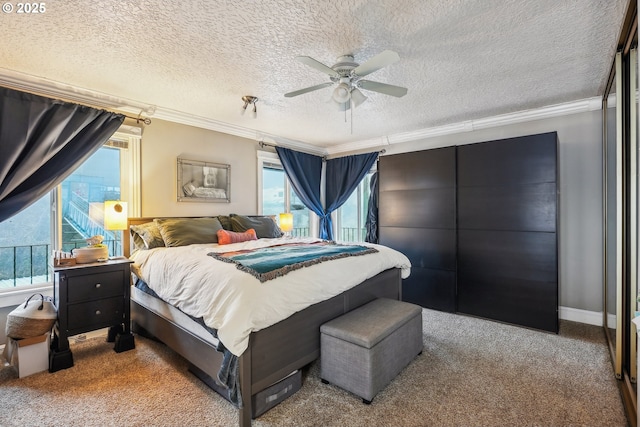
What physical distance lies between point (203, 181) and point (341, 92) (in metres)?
2.39

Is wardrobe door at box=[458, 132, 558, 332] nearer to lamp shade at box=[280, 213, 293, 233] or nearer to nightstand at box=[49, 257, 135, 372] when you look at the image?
lamp shade at box=[280, 213, 293, 233]

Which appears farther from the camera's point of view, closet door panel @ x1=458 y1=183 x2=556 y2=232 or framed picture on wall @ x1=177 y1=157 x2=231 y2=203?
framed picture on wall @ x1=177 y1=157 x2=231 y2=203

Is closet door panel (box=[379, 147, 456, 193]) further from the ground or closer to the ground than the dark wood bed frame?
further from the ground

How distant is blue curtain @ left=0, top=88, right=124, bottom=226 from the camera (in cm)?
259

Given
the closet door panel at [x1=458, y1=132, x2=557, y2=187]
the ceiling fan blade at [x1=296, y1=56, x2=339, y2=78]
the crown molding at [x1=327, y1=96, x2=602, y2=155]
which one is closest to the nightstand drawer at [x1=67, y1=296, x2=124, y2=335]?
the ceiling fan blade at [x1=296, y1=56, x2=339, y2=78]

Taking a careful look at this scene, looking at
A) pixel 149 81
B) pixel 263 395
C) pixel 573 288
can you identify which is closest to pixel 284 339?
pixel 263 395

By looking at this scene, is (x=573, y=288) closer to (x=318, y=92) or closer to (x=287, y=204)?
(x=318, y=92)

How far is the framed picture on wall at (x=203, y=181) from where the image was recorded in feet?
12.6

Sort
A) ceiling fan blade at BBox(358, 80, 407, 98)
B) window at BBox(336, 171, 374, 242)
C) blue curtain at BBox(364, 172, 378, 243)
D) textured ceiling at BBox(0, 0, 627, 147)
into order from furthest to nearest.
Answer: window at BBox(336, 171, 374, 242)
blue curtain at BBox(364, 172, 378, 243)
ceiling fan blade at BBox(358, 80, 407, 98)
textured ceiling at BBox(0, 0, 627, 147)

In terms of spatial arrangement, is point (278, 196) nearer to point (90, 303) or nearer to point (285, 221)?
point (285, 221)

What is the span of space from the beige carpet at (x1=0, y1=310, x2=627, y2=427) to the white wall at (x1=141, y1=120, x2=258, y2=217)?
5.55 ft

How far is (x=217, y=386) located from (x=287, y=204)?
3507 mm

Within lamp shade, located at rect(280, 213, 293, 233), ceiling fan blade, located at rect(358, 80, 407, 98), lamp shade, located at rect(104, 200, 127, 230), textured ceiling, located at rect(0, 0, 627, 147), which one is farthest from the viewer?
lamp shade, located at rect(280, 213, 293, 233)

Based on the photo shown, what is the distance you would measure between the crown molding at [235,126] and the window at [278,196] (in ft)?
1.25
